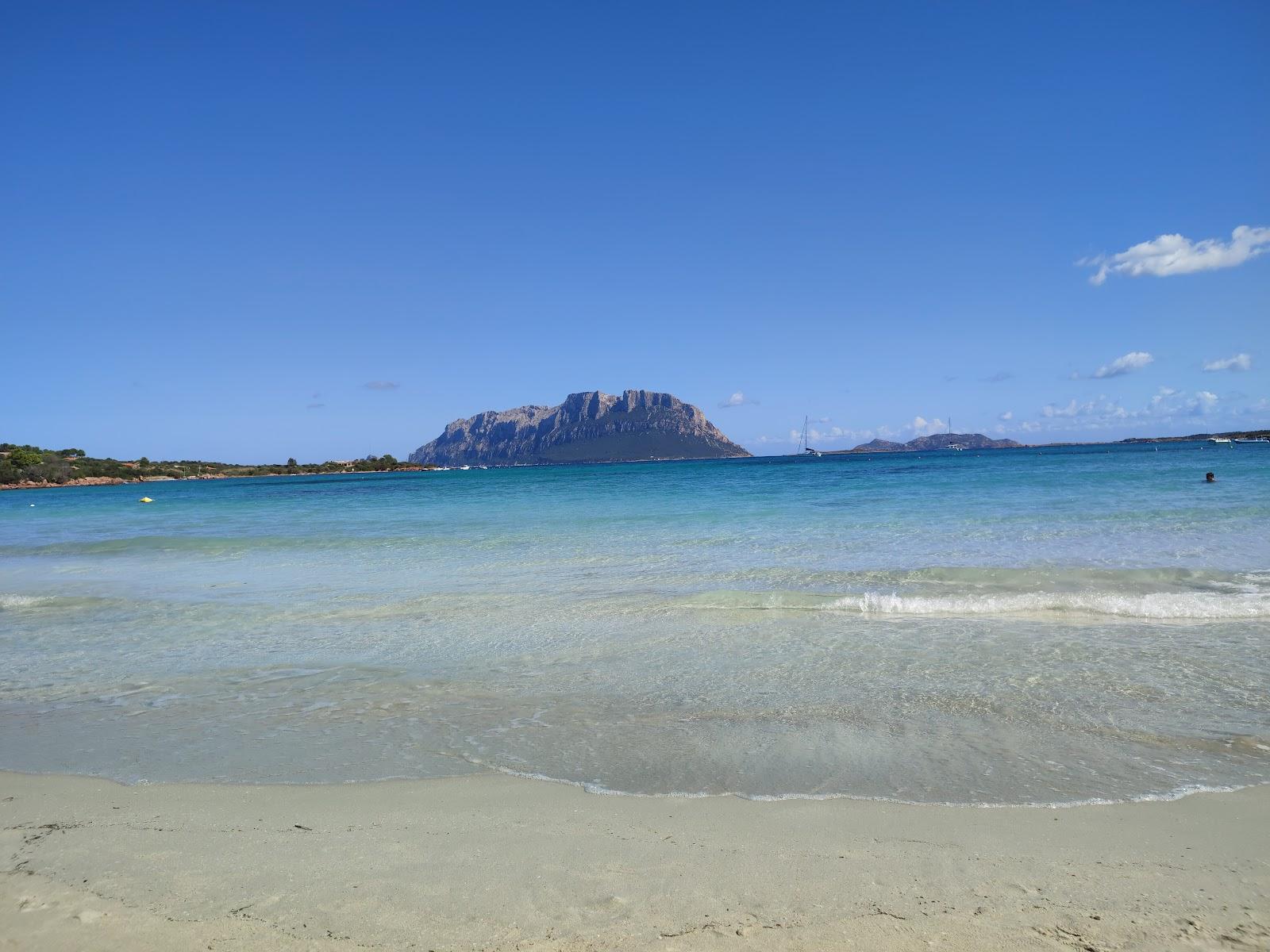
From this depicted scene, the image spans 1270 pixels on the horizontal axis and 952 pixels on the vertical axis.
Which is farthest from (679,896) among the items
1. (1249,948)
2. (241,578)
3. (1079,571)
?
(241,578)

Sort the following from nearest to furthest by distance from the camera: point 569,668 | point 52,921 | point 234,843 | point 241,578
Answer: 1. point 52,921
2. point 234,843
3. point 569,668
4. point 241,578

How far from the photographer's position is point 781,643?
8.20 metres

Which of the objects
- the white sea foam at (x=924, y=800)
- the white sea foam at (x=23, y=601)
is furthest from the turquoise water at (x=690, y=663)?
the white sea foam at (x=23, y=601)

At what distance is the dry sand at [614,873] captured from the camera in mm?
3117

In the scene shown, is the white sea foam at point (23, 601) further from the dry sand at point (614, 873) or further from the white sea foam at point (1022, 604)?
the white sea foam at point (1022, 604)

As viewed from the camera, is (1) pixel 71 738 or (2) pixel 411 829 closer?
(2) pixel 411 829

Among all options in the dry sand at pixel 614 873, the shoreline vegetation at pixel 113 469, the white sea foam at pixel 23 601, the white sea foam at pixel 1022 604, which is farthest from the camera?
the shoreline vegetation at pixel 113 469

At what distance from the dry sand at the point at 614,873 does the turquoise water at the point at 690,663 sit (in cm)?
37

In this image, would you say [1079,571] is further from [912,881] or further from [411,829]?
[411,829]

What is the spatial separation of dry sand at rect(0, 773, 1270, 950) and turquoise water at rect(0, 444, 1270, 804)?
1.20 ft

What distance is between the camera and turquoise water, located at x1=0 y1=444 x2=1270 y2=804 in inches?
196

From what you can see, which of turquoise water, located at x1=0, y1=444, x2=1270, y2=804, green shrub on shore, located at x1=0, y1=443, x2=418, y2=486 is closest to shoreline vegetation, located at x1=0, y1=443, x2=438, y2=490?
green shrub on shore, located at x1=0, y1=443, x2=418, y2=486

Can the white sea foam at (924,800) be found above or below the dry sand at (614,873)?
below

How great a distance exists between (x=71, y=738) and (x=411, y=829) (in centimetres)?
356
